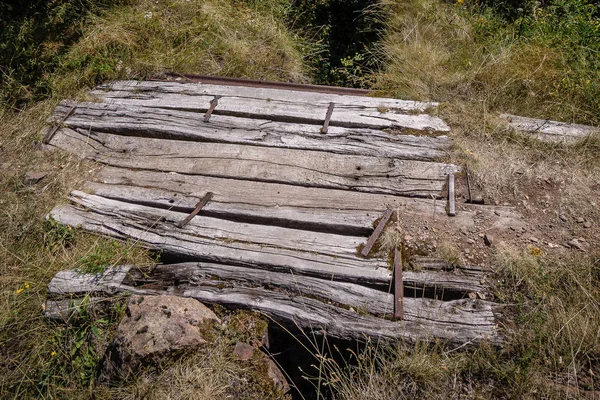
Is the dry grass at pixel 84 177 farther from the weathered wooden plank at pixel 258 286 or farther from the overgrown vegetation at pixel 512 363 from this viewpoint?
the overgrown vegetation at pixel 512 363

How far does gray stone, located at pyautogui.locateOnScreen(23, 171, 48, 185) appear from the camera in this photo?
4.57 metres

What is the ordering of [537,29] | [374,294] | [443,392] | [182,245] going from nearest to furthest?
1. [443,392]
2. [374,294]
3. [182,245]
4. [537,29]

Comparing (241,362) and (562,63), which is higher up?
(562,63)

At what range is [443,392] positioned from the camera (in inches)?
117

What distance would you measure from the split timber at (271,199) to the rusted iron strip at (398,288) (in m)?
0.04

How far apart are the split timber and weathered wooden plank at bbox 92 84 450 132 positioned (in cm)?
2

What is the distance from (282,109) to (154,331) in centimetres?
276

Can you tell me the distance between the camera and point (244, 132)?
4930 millimetres

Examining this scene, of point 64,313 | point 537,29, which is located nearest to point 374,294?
point 64,313

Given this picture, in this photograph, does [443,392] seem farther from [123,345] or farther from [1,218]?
[1,218]

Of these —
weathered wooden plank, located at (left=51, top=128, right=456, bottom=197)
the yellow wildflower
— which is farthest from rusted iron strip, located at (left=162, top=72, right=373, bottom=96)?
the yellow wildflower

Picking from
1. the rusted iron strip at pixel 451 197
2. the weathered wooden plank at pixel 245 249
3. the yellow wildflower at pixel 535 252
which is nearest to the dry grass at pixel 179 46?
the weathered wooden plank at pixel 245 249

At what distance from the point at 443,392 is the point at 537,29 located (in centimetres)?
436

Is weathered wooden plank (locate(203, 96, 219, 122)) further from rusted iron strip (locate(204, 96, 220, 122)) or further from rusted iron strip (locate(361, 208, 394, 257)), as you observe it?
rusted iron strip (locate(361, 208, 394, 257))
